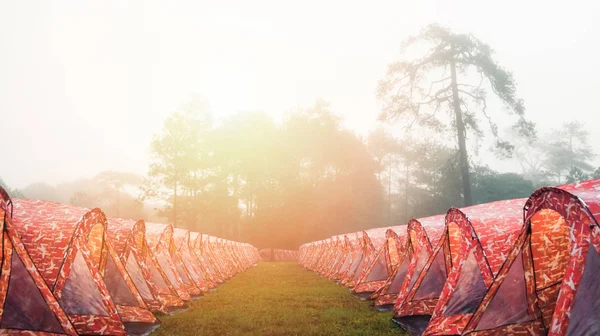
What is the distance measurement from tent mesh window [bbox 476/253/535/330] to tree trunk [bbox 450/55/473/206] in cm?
2060

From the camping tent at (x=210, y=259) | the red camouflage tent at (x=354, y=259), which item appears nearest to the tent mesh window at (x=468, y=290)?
the red camouflage tent at (x=354, y=259)

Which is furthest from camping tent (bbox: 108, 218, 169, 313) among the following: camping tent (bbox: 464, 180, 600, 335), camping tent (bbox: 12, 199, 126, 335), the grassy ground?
camping tent (bbox: 464, 180, 600, 335)

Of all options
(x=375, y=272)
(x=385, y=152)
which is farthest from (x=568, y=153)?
(x=375, y=272)

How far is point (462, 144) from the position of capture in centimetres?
2552

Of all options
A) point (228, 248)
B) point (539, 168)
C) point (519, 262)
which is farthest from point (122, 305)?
point (539, 168)

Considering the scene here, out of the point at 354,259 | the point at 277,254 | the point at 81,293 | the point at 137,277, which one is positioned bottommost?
the point at 277,254

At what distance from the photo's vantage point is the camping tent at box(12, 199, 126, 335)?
6270 mm

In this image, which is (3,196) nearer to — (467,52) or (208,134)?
(467,52)

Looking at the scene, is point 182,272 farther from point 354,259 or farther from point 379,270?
point 354,259

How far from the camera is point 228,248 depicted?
23531mm

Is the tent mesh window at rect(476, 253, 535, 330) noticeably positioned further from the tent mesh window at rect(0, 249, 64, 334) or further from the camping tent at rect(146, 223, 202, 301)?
the camping tent at rect(146, 223, 202, 301)

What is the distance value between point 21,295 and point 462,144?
81.0 feet

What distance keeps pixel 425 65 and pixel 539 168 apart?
57437 mm

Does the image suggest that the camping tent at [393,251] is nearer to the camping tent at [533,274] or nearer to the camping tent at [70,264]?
the camping tent at [533,274]
